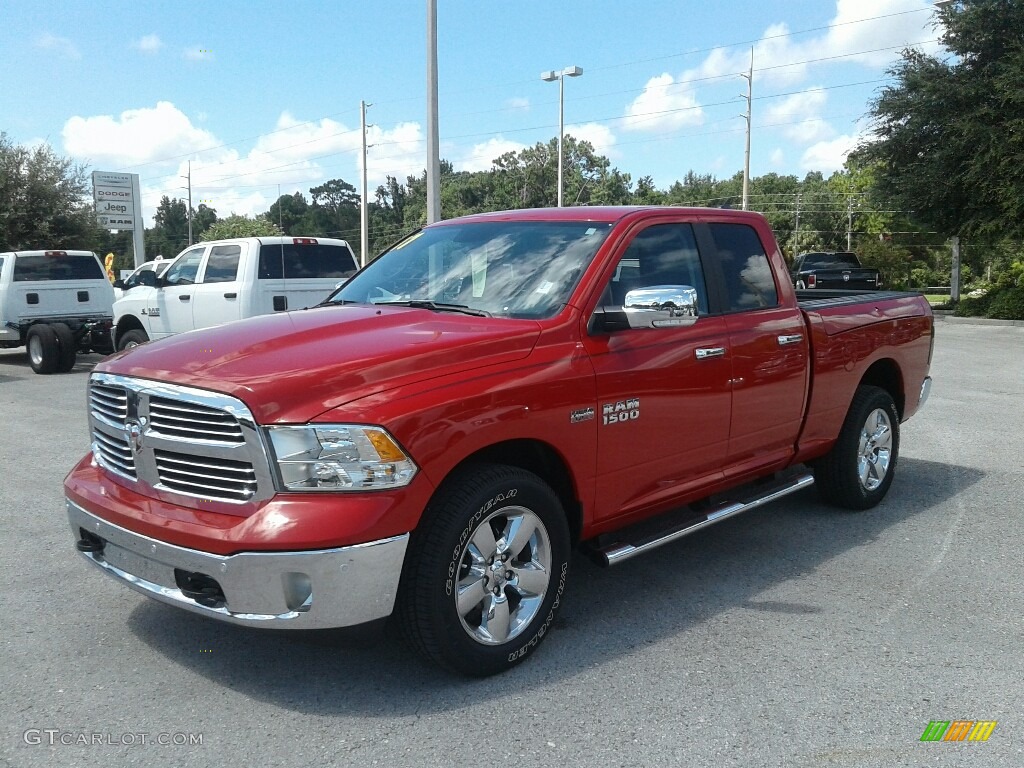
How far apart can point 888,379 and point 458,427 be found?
13.9 ft

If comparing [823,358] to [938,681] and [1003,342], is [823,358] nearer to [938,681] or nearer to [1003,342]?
[938,681]

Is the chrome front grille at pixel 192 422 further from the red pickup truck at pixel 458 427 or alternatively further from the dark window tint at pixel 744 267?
the dark window tint at pixel 744 267

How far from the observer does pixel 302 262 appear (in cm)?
1303

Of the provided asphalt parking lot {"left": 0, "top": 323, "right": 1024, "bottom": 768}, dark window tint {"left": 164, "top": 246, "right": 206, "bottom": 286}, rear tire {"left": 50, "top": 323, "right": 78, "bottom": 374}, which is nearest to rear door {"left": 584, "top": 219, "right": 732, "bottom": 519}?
asphalt parking lot {"left": 0, "top": 323, "right": 1024, "bottom": 768}

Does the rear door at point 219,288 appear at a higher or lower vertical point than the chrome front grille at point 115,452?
higher

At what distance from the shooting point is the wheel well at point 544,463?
374 cm

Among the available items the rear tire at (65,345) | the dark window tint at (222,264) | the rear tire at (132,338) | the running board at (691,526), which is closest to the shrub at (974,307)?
the dark window tint at (222,264)

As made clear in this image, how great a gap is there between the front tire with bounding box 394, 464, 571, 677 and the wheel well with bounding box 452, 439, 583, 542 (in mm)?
113

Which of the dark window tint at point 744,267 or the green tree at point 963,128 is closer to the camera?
the dark window tint at point 744,267

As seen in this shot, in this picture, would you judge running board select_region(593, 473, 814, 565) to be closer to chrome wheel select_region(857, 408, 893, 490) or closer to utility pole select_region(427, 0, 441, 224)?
chrome wheel select_region(857, 408, 893, 490)

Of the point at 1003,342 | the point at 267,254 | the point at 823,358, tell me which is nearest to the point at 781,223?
the point at 1003,342

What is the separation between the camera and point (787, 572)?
4.93 meters

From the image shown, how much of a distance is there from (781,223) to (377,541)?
274 feet

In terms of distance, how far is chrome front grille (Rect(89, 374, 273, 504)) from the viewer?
321 cm
